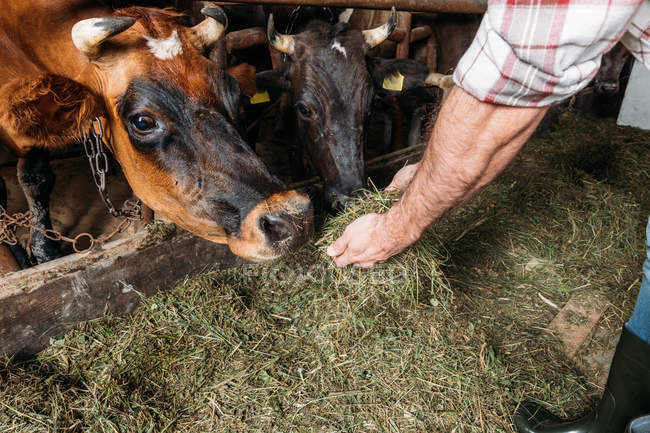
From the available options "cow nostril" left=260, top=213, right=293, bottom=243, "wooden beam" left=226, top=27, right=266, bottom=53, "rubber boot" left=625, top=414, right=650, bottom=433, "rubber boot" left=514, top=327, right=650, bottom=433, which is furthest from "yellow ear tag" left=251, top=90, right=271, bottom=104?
"rubber boot" left=625, top=414, right=650, bottom=433

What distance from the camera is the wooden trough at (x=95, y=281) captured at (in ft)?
6.50

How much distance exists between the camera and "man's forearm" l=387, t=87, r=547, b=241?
3.73 ft

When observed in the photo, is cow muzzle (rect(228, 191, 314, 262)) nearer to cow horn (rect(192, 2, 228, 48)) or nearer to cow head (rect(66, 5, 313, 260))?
cow head (rect(66, 5, 313, 260))

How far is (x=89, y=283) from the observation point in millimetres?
2146

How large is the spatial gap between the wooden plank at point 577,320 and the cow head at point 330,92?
5.48 ft

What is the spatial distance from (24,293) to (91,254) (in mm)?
346

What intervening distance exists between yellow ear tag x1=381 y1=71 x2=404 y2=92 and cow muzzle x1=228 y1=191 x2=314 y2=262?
236cm

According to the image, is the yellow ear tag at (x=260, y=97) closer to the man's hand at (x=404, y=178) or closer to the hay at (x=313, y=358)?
the hay at (x=313, y=358)

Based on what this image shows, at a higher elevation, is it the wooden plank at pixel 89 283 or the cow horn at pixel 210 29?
the cow horn at pixel 210 29

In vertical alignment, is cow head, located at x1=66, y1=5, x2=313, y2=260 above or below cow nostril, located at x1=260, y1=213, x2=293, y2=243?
above

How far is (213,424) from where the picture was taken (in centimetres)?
175

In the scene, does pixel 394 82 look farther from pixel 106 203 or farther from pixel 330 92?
pixel 106 203

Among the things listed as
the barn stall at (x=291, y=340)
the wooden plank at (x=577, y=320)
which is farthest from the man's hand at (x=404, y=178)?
the wooden plank at (x=577, y=320)

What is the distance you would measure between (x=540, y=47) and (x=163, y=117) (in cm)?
159
